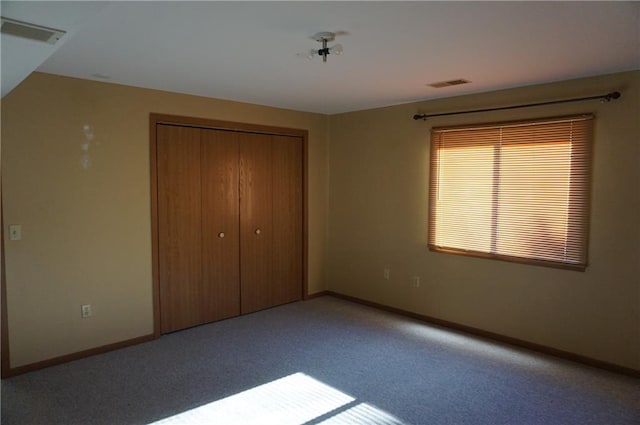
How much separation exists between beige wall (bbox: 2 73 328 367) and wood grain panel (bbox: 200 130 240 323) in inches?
17.8

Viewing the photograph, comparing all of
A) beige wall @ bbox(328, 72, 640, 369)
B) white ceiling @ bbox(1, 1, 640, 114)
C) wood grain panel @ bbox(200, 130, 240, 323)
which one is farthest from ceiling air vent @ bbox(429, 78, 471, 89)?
wood grain panel @ bbox(200, 130, 240, 323)

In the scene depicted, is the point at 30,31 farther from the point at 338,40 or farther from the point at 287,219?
the point at 287,219

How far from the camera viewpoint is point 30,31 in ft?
5.78

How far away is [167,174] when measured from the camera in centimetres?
407

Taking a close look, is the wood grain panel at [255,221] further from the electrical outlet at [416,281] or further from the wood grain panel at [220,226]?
the electrical outlet at [416,281]

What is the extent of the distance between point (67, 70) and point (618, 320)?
15.3 feet

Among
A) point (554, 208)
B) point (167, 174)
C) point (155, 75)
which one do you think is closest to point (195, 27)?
point (155, 75)

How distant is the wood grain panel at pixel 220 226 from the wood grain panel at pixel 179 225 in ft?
0.26

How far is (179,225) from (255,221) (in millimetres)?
914

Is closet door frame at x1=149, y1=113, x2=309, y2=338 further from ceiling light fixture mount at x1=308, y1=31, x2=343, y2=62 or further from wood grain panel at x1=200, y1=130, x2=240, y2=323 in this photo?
ceiling light fixture mount at x1=308, y1=31, x2=343, y2=62

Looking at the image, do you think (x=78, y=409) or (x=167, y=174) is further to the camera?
(x=167, y=174)

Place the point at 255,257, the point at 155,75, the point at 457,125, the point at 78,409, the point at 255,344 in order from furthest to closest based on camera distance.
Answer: the point at 255,257 < the point at 457,125 < the point at 255,344 < the point at 155,75 < the point at 78,409

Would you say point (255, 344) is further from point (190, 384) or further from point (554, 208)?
point (554, 208)

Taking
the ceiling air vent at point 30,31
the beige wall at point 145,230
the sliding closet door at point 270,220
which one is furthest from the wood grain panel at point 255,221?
the ceiling air vent at point 30,31
